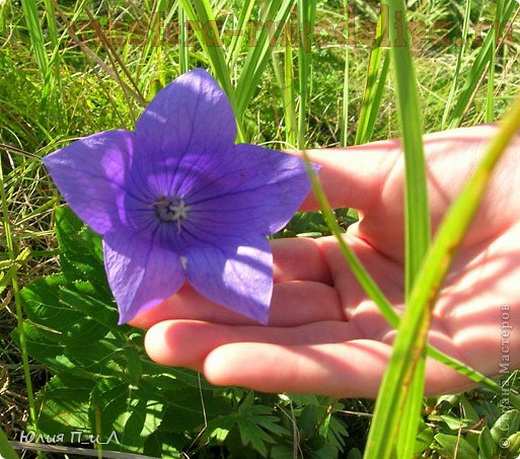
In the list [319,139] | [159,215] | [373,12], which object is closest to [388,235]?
[159,215]

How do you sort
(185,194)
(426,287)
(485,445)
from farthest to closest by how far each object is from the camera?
(185,194) < (485,445) < (426,287)

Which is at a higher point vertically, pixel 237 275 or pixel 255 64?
pixel 255 64

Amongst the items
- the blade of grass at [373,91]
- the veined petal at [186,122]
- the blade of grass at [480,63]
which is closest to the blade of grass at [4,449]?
the veined petal at [186,122]

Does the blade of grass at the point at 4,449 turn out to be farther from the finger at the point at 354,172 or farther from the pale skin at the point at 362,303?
the finger at the point at 354,172

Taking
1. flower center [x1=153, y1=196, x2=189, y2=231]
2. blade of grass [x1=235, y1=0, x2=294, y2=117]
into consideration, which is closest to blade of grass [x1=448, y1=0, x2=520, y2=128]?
blade of grass [x1=235, y1=0, x2=294, y2=117]

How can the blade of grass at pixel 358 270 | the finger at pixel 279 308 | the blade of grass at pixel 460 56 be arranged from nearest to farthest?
A: the blade of grass at pixel 358 270 → the finger at pixel 279 308 → the blade of grass at pixel 460 56

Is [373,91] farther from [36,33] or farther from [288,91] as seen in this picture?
[36,33]

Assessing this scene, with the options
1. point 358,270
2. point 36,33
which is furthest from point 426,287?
point 36,33

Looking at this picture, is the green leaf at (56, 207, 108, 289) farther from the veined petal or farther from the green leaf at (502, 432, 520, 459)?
the green leaf at (502, 432, 520, 459)
